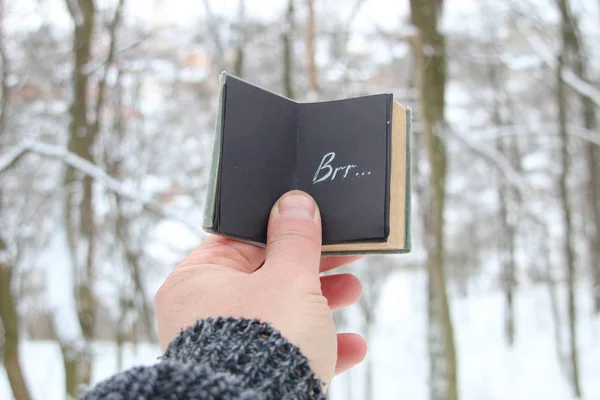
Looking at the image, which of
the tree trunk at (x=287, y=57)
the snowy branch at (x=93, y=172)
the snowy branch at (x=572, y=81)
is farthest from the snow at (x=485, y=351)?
the snowy branch at (x=93, y=172)

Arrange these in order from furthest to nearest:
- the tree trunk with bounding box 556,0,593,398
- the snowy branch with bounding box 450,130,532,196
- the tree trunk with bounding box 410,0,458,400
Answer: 1. the tree trunk with bounding box 556,0,593,398
2. the snowy branch with bounding box 450,130,532,196
3. the tree trunk with bounding box 410,0,458,400

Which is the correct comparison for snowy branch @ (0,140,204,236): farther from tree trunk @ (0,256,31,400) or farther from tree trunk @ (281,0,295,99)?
tree trunk @ (281,0,295,99)

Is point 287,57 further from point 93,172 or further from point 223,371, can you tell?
point 223,371

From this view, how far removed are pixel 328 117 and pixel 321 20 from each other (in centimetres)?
707

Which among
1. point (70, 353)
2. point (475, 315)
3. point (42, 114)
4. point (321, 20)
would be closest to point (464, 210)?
point (475, 315)

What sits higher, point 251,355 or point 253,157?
point 253,157

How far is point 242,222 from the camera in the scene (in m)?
1.02

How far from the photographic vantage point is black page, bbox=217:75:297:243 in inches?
39.6

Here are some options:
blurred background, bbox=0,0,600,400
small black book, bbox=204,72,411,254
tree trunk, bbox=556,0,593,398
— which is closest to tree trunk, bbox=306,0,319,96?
blurred background, bbox=0,0,600,400

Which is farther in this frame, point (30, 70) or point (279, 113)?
point (30, 70)

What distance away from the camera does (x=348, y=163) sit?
3.52 feet

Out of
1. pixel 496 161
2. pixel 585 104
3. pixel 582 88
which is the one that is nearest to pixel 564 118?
pixel 585 104

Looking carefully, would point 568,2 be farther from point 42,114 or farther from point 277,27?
point 42,114

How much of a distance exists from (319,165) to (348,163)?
0.20 ft
